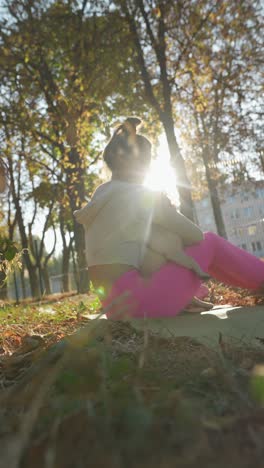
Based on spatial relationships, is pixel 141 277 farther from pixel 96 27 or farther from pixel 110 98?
pixel 110 98

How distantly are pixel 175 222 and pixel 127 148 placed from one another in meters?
0.98

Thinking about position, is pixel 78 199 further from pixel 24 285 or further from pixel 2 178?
pixel 2 178

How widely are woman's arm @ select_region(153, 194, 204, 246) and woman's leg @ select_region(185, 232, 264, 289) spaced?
0.49ft

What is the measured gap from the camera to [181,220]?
12.2 feet

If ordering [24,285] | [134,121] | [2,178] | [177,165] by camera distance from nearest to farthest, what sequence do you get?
[2,178], [134,121], [177,165], [24,285]

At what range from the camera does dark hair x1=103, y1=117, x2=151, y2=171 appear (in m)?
4.20

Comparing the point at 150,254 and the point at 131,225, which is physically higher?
the point at 131,225

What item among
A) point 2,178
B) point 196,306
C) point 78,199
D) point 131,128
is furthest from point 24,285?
point 2,178

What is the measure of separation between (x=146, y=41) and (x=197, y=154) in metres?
12.3

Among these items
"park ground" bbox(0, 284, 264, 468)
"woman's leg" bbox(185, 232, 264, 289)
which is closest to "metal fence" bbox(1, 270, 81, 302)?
"woman's leg" bbox(185, 232, 264, 289)

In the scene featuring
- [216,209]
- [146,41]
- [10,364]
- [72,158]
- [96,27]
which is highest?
[96,27]

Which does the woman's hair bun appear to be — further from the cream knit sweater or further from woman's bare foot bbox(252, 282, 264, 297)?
woman's bare foot bbox(252, 282, 264, 297)

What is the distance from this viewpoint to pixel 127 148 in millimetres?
4203

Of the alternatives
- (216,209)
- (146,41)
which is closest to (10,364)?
(146,41)
